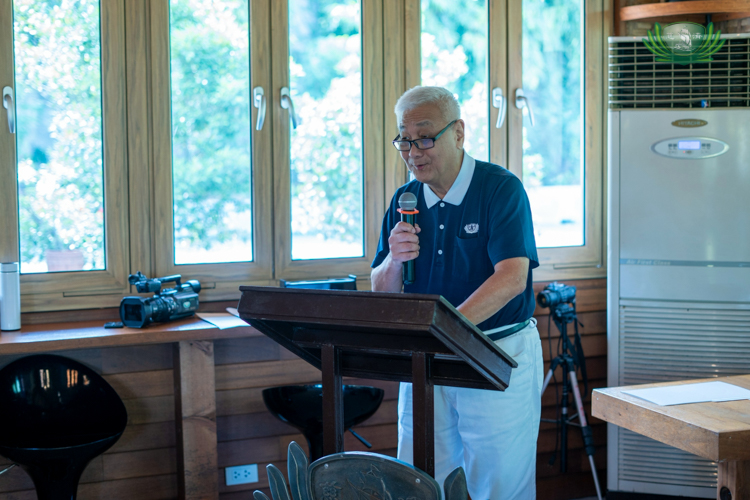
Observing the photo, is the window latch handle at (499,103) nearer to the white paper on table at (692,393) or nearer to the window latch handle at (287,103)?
the window latch handle at (287,103)

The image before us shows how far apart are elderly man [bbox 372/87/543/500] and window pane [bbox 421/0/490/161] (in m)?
1.29

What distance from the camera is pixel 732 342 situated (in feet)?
10.0

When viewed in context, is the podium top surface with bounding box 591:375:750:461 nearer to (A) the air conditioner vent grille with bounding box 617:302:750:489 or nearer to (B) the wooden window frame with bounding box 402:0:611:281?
(A) the air conditioner vent grille with bounding box 617:302:750:489

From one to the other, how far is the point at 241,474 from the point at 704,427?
202 cm

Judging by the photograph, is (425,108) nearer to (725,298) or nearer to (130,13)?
(130,13)

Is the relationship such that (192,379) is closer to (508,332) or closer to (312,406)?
(312,406)

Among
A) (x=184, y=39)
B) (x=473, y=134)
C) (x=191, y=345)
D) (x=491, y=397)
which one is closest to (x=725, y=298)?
(x=473, y=134)

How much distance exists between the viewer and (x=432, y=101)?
1.97 m

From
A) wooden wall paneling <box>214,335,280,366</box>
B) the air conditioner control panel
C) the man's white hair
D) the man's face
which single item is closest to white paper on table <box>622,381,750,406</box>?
the man's face

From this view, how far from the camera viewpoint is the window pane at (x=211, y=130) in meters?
2.90

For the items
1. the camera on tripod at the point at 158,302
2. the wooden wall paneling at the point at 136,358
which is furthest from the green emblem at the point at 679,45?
the wooden wall paneling at the point at 136,358

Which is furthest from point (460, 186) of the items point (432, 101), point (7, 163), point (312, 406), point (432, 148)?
point (7, 163)

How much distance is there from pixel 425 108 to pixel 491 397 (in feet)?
2.88

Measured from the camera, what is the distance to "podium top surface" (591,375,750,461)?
5.10 ft
